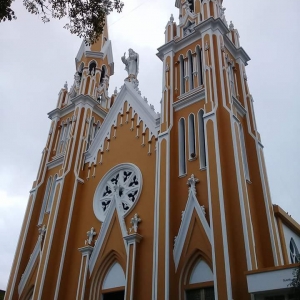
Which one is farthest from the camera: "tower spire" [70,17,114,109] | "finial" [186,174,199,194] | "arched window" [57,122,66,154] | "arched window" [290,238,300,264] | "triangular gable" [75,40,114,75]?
"triangular gable" [75,40,114,75]

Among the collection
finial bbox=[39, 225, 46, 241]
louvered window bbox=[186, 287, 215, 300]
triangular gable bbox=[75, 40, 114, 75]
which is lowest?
louvered window bbox=[186, 287, 215, 300]

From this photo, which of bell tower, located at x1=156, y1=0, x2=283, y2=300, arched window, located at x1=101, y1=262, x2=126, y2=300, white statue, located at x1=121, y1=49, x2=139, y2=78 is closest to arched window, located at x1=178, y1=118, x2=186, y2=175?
bell tower, located at x1=156, y1=0, x2=283, y2=300

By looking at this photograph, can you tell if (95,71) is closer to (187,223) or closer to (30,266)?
(30,266)

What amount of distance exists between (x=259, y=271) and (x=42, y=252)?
31.5 feet

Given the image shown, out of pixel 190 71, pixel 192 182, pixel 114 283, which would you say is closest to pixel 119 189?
pixel 114 283

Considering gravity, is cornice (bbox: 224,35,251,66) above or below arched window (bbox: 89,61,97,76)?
below

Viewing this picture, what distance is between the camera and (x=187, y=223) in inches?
468

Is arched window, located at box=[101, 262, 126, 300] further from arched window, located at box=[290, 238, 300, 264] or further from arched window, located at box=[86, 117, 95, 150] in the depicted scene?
arched window, located at box=[86, 117, 95, 150]

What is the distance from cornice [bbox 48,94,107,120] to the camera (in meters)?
20.1

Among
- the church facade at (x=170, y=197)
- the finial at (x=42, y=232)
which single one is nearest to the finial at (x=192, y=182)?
the church facade at (x=170, y=197)

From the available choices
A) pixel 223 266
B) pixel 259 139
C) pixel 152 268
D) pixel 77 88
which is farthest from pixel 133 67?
→ pixel 223 266

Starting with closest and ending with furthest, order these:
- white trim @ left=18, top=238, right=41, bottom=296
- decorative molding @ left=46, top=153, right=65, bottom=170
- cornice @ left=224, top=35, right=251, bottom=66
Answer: white trim @ left=18, top=238, right=41, bottom=296
cornice @ left=224, top=35, right=251, bottom=66
decorative molding @ left=46, top=153, right=65, bottom=170

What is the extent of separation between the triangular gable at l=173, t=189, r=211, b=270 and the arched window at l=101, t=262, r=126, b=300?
275 centimetres

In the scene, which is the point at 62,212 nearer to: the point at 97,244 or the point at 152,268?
the point at 97,244
